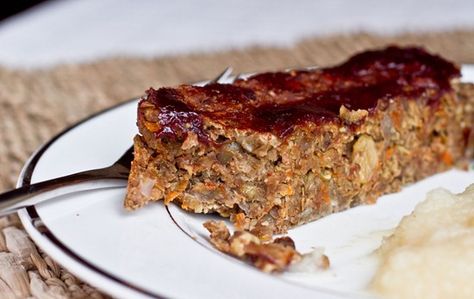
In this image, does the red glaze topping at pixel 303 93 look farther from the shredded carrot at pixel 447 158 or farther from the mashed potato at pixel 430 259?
the mashed potato at pixel 430 259

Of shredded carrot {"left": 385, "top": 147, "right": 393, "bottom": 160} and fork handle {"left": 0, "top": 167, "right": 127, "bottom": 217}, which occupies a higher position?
fork handle {"left": 0, "top": 167, "right": 127, "bottom": 217}

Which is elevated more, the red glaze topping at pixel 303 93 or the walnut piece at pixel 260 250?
the red glaze topping at pixel 303 93

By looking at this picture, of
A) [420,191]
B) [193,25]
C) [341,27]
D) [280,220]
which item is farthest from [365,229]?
[193,25]

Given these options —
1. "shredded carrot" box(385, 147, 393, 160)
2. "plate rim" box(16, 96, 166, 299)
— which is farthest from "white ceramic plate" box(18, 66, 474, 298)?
"shredded carrot" box(385, 147, 393, 160)

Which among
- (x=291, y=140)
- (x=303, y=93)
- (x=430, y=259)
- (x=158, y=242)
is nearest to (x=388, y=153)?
(x=303, y=93)

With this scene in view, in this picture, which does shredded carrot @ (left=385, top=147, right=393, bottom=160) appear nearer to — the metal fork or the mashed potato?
the mashed potato

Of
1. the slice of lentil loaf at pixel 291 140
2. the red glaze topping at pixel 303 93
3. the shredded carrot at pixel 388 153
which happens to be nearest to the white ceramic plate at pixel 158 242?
the slice of lentil loaf at pixel 291 140

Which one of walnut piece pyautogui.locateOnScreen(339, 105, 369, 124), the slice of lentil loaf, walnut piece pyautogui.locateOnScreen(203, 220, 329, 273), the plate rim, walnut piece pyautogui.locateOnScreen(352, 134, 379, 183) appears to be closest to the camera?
the plate rim
